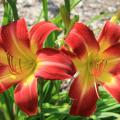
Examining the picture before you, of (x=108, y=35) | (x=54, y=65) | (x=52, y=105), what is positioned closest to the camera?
(x=54, y=65)

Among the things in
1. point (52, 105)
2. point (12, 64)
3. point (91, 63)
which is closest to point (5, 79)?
point (12, 64)

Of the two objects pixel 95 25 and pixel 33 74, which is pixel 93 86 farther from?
pixel 95 25

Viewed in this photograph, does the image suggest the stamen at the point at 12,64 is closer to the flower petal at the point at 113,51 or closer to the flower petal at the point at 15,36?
the flower petal at the point at 15,36

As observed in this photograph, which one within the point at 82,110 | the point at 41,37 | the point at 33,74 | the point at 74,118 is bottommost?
the point at 74,118

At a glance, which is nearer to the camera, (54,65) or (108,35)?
(54,65)

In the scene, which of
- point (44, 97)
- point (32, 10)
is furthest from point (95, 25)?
point (44, 97)

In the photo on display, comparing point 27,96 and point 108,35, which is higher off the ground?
point 108,35

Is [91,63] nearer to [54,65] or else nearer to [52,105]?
[54,65]

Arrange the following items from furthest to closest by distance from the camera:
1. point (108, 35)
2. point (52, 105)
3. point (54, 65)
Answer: point (52, 105) < point (108, 35) < point (54, 65)
